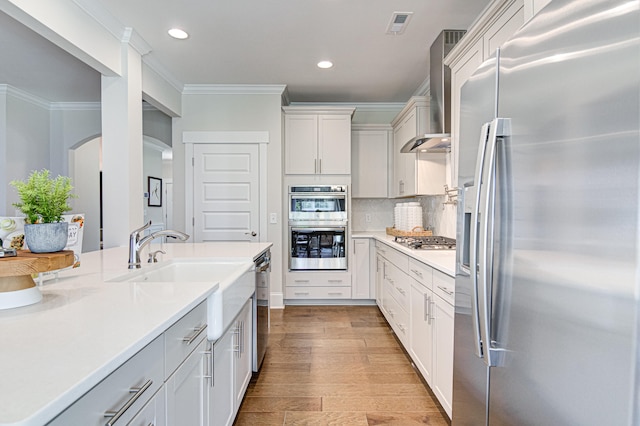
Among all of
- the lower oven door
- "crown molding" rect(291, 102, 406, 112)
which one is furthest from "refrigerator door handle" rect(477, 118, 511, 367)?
"crown molding" rect(291, 102, 406, 112)

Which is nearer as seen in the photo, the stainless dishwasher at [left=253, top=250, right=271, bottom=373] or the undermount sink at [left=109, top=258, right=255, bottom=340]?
the undermount sink at [left=109, top=258, right=255, bottom=340]

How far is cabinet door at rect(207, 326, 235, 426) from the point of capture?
1453mm

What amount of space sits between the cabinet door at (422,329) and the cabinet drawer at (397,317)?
6.2 inches

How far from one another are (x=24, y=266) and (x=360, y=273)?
3.62m

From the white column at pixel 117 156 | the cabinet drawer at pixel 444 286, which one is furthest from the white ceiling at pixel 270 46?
the cabinet drawer at pixel 444 286

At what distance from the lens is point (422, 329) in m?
2.29

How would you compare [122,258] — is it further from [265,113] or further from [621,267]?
[265,113]

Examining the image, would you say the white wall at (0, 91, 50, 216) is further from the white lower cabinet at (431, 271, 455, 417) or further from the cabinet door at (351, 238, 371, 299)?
the white lower cabinet at (431, 271, 455, 417)

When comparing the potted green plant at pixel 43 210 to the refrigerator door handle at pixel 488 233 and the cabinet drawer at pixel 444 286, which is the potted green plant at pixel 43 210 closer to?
the refrigerator door handle at pixel 488 233

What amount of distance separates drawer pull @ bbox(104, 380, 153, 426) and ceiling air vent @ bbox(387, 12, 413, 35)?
2764 mm

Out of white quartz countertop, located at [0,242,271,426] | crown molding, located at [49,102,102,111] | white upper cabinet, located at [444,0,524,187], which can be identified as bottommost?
white quartz countertop, located at [0,242,271,426]

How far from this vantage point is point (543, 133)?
Answer: 0.86m

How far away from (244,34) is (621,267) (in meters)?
3.04

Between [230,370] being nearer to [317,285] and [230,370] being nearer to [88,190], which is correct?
[317,285]
